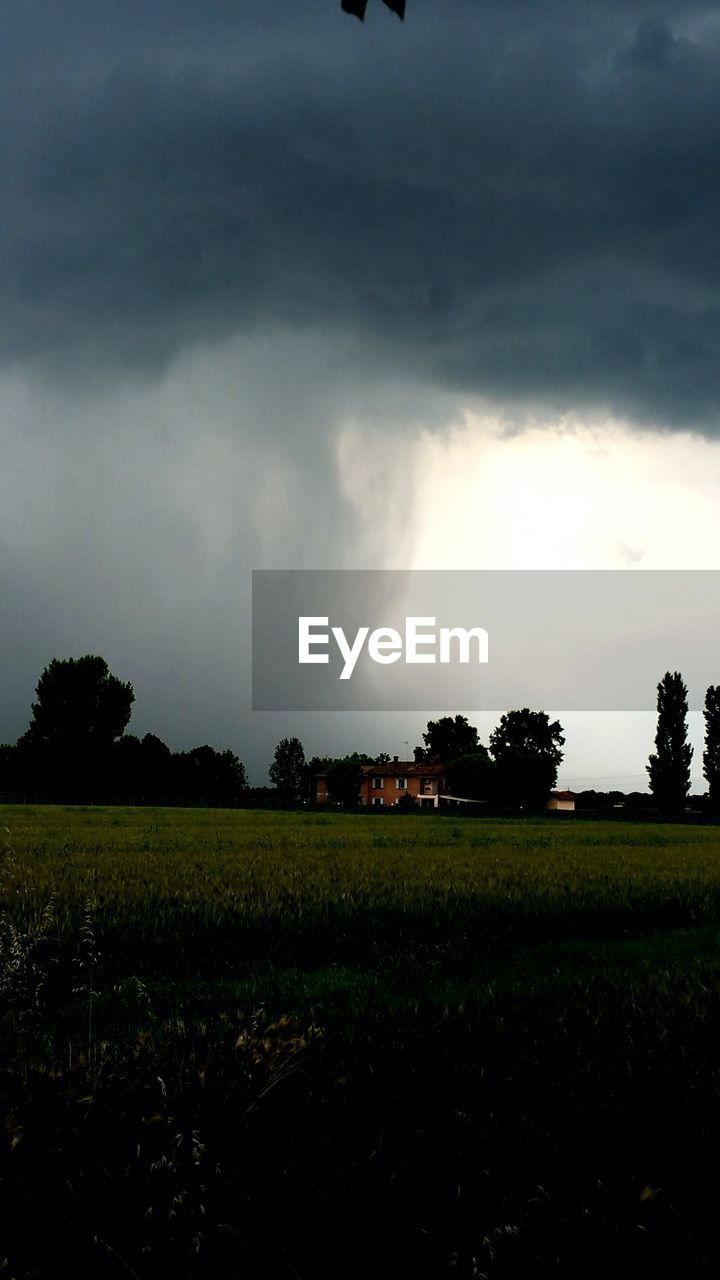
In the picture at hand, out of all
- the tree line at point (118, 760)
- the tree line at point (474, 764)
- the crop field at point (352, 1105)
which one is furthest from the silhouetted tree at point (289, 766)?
the crop field at point (352, 1105)

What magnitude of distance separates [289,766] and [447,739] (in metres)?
47.2

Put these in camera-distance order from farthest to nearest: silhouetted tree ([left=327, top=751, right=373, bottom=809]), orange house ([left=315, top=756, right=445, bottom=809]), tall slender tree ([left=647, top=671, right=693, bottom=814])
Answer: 1. orange house ([left=315, top=756, right=445, bottom=809])
2. silhouetted tree ([left=327, top=751, right=373, bottom=809])
3. tall slender tree ([left=647, top=671, right=693, bottom=814])

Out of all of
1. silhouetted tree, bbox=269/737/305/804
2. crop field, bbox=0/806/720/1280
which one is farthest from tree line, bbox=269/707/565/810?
crop field, bbox=0/806/720/1280

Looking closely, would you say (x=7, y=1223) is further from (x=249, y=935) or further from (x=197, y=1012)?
(x=249, y=935)

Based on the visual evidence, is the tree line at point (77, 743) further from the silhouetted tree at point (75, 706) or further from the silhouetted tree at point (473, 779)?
the silhouetted tree at point (473, 779)

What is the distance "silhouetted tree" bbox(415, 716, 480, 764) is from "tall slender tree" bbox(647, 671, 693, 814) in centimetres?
5740

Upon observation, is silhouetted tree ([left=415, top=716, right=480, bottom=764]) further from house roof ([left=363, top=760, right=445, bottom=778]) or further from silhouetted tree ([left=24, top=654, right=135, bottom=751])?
silhouetted tree ([left=24, top=654, right=135, bottom=751])

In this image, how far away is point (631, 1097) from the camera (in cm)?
398


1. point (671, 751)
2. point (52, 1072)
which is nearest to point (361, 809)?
point (671, 751)

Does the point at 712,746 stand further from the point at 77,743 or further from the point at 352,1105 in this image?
the point at 352,1105

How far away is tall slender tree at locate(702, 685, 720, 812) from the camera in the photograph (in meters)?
97.4

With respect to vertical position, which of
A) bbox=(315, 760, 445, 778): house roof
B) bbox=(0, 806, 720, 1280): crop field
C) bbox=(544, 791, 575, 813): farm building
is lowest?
bbox=(544, 791, 575, 813): farm building

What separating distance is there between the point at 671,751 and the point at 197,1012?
327 feet

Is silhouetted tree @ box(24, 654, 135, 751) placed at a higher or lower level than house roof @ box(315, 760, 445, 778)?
higher
